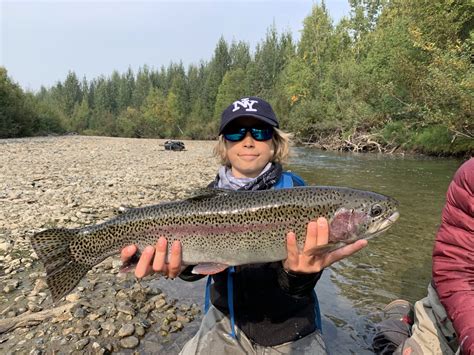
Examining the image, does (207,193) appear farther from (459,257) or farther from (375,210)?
(459,257)

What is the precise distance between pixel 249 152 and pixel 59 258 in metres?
1.82

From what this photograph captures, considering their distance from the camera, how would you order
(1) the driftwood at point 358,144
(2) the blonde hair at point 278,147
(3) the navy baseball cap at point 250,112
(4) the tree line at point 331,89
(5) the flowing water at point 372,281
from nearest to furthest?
(3) the navy baseball cap at point 250,112 → (2) the blonde hair at point 278,147 → (5) the flowing water at point 372,281 → (4) the tree line at point 331,89 → (1) the driftwood at point 358,144

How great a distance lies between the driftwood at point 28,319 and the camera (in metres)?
4.15

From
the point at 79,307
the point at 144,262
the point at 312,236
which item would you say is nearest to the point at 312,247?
the point at 312,236

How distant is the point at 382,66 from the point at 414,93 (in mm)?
10721

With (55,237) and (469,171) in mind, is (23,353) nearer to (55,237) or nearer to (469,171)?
(55,237)

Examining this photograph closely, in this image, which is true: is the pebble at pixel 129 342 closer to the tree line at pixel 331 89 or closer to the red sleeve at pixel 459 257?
the red sleeve at pixel 459 257

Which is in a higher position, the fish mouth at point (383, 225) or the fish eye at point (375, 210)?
the fish eye at point (375, 210)

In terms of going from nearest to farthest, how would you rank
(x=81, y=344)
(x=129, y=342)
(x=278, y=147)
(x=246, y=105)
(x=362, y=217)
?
(x=362, y=217)
(x=246, y=105)
(x=278, y=147)
(x=81, y=344)
(x=129, y=342)

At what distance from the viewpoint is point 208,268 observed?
2766mm

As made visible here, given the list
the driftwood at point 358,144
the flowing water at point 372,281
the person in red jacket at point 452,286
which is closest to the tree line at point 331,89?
the driftwood at point 358,144

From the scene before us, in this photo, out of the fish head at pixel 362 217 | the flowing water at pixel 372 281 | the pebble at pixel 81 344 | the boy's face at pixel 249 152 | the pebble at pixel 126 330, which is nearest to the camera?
the fish head at pixel 362 217

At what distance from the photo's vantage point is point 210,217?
9.57ft

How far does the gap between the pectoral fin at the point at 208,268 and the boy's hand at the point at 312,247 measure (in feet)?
1.68
